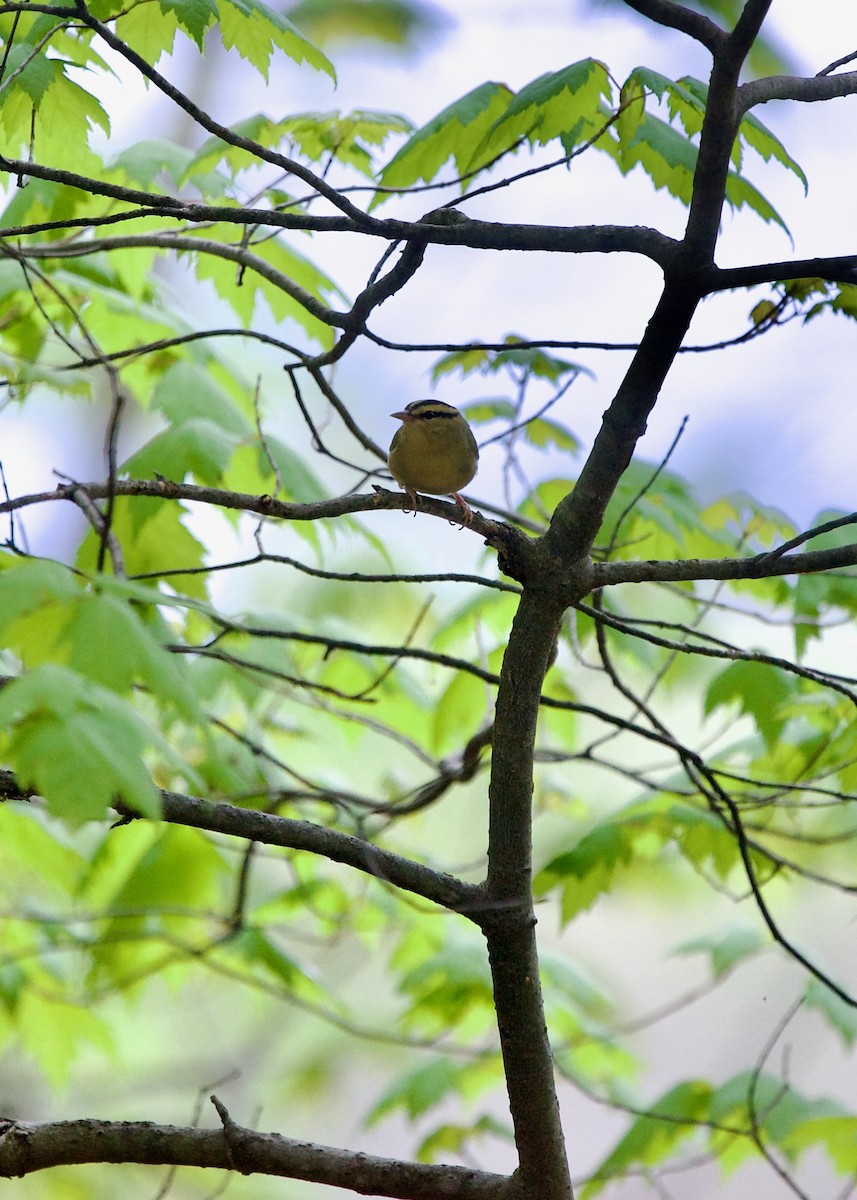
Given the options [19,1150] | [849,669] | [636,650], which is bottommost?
[19,1150]

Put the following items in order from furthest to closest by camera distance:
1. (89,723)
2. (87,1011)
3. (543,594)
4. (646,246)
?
(87,1011)
(543,594)
(646,246)
(89,723)

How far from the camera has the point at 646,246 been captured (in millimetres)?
1308

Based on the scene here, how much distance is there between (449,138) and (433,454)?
76 centimetres

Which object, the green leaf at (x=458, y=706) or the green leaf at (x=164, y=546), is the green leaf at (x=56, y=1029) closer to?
the green leaf at (x=458, y=706)

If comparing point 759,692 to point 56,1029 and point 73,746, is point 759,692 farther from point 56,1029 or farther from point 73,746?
point 56,1029

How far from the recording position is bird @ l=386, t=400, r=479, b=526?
2.38 m

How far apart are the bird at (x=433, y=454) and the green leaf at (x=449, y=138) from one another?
2.26ft

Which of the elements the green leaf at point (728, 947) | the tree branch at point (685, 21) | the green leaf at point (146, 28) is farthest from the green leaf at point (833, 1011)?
the green leaf at point (146, 28)

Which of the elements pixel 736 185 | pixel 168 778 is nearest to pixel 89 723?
pixel 736 185

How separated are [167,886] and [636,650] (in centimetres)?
128

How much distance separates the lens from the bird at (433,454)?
2.38 metres

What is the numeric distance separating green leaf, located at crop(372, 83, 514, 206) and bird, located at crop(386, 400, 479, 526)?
0.69 m

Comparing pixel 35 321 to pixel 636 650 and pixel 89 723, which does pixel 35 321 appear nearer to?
pixel 636 650

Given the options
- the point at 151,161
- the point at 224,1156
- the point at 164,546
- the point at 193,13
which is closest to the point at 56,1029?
the point at 164,546
